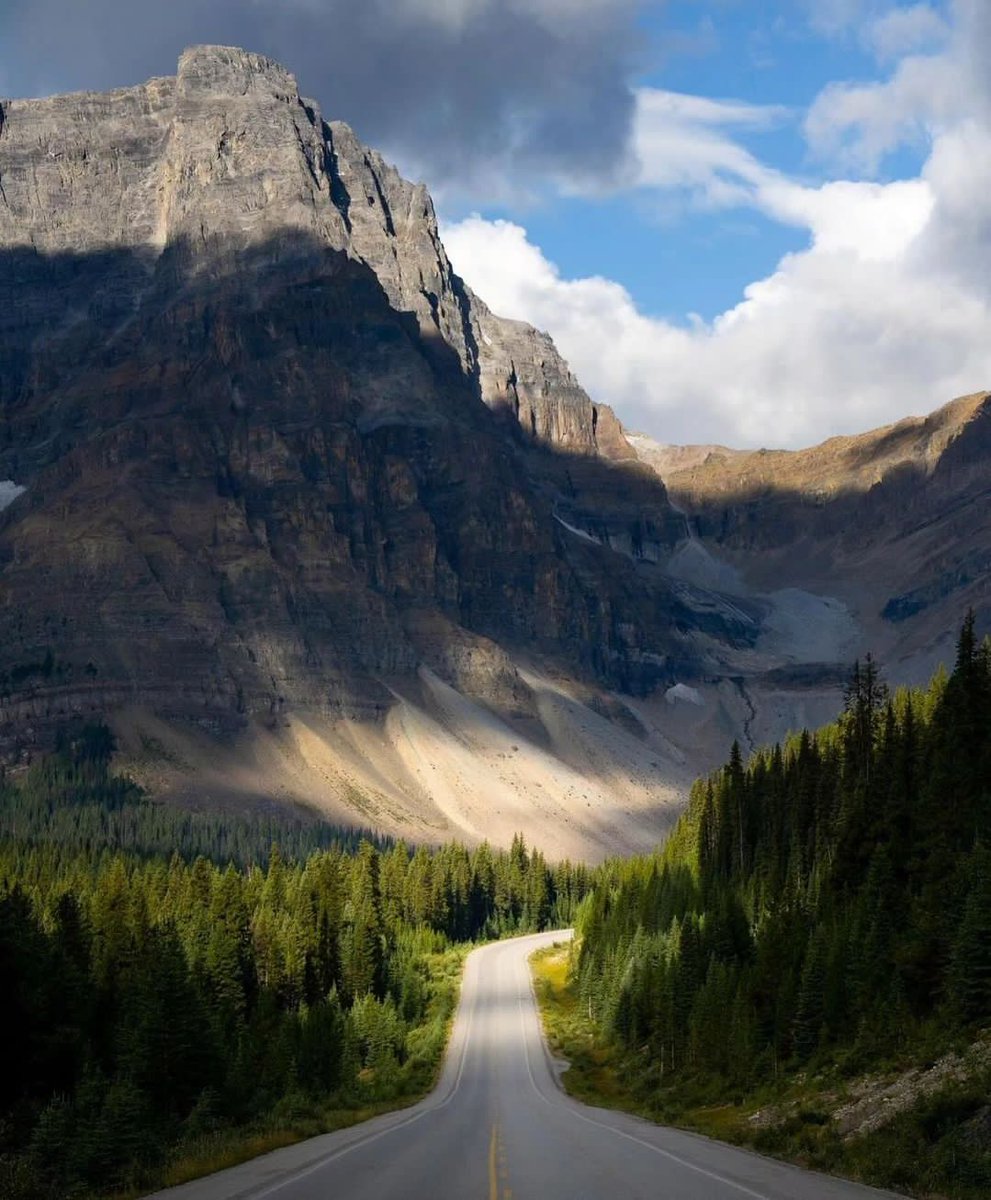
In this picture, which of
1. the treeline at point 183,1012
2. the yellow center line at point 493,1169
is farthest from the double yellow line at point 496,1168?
the treeline at point 183,1012

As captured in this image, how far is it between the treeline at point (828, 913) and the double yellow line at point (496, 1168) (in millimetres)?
12362

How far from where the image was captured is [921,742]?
88.9 meters

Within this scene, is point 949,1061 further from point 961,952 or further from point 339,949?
point 339,949

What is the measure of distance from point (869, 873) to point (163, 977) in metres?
29.5

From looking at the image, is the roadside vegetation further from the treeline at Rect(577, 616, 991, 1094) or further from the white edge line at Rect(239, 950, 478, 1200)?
the white edge line at Rect(239, 950, 478, 1200)

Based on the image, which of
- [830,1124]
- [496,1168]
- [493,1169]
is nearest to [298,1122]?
[496,1168]

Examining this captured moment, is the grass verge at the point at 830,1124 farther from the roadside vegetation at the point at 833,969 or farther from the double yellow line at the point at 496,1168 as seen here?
the double yellow line at the point at 496,1168

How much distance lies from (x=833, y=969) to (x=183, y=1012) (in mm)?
26209

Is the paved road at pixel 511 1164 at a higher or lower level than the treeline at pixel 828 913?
lower

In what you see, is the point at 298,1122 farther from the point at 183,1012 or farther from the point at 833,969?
the point at 833,969

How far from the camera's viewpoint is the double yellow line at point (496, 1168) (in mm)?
31875

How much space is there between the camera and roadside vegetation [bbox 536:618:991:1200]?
132ft

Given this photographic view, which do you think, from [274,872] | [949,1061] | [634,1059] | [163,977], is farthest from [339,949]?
[949,1061]

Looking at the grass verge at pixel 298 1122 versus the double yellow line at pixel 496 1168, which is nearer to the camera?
the double yellow line at pixel 496 1168
